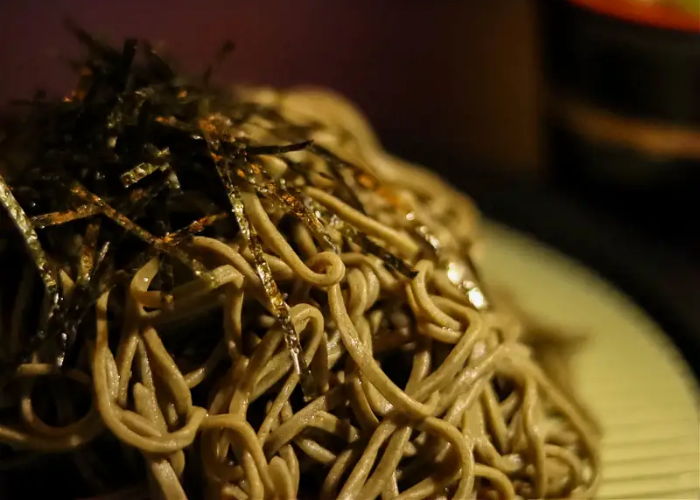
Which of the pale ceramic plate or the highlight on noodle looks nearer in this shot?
the highlight on noodle

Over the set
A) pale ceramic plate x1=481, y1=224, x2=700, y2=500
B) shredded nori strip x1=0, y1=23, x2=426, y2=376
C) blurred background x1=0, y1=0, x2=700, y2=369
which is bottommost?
pale ceramic plate x1=481, y1=224, x2=700, y2=500

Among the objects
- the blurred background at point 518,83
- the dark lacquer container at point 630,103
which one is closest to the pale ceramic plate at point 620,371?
the blurred background at point 518,83

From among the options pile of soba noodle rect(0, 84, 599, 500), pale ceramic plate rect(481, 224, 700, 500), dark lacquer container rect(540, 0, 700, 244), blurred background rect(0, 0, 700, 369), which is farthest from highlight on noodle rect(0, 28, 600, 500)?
dark lacquer container rect(540, 0, 700, 244)

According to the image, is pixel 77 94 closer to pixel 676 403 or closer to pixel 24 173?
pixel 24 173

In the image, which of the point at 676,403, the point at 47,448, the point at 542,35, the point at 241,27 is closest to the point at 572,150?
the point at 542,35

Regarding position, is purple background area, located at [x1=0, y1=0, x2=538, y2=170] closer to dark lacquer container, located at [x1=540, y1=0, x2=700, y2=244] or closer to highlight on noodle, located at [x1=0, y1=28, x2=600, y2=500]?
dark lacquer container, located at [x1=540, y1=0, x2=700, y2=244]

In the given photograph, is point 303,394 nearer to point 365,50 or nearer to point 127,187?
point 127,187

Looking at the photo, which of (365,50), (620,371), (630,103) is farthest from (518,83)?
(620,371)

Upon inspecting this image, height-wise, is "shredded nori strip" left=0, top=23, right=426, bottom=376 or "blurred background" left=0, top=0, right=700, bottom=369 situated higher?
"shredded nori strip" left=0, top=23, right=426, bottom=376
